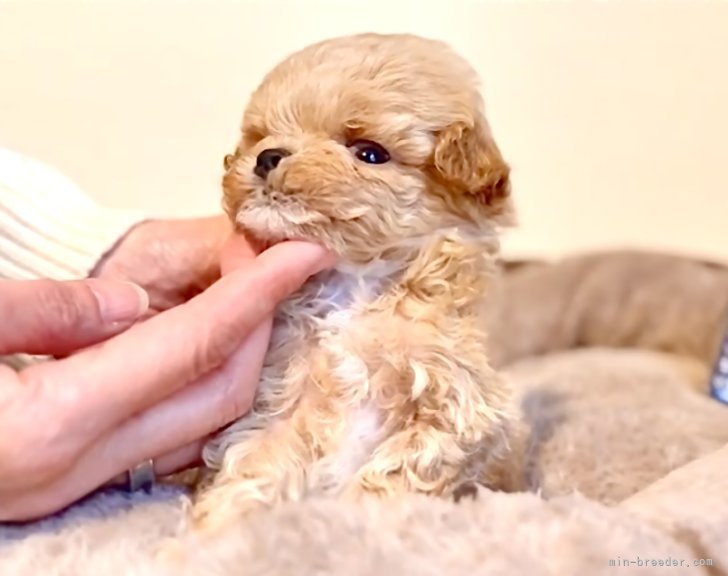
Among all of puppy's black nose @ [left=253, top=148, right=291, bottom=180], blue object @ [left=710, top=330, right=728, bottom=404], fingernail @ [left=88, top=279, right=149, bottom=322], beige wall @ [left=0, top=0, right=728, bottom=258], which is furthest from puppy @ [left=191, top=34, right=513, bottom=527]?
beige wall @ [left=0, top=0, right=728, bottom=258]

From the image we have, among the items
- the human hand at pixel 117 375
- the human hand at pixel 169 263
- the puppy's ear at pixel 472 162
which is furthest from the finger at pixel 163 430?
the human hand at pixel 169 263

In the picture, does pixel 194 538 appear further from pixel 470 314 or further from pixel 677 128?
pixel 677 128

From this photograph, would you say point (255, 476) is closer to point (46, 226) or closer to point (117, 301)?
point (117, 301)

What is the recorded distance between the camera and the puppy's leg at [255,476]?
36.0 inches

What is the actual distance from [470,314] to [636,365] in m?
0.86

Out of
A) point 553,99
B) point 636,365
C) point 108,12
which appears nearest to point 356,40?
point 636,365

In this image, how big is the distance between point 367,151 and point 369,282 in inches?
5.4

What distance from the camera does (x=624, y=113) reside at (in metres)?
2.41

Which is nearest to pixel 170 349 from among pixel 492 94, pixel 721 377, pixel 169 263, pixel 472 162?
pixel 472 162

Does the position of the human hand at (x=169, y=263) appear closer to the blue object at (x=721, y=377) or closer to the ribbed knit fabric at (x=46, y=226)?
the ribbed knit fabric at (x=46, y=226)

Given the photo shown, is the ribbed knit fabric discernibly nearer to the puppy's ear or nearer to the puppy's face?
the puppy's face

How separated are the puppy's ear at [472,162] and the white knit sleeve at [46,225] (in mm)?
556

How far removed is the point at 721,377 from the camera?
5.60 ft

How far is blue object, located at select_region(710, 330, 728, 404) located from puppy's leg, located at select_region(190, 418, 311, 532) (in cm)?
95
